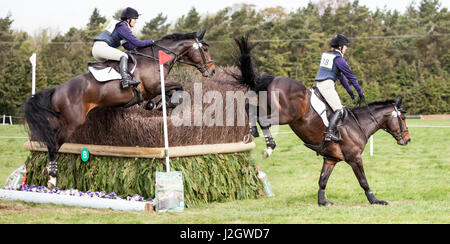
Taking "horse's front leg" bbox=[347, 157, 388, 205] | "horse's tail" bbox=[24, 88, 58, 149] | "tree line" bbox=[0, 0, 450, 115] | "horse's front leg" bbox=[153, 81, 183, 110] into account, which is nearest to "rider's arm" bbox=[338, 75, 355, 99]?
"horse's front leg" bbox=[347, 157, 388, 205]

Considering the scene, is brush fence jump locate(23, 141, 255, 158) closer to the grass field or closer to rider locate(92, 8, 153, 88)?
the grass field

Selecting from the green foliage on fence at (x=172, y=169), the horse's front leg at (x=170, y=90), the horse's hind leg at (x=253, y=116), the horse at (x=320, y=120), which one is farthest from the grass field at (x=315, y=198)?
the horse's front leg at (x=170, y=90)

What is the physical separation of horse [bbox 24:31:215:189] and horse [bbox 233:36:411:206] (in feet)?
3.60

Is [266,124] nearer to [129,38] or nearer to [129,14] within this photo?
[129,38]

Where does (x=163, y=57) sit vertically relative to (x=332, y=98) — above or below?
above

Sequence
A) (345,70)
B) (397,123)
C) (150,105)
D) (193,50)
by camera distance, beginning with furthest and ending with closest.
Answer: (397,123) → (193,50) → (150,105) → (345,70)

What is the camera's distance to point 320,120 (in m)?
7.38

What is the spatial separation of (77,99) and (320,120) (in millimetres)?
3236

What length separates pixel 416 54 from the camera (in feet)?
145

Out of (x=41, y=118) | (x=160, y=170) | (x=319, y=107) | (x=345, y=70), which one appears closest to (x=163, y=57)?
(x=160, y=170)

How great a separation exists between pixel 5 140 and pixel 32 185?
11801 mm

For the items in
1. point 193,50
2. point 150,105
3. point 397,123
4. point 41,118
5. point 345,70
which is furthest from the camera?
point 397,123
